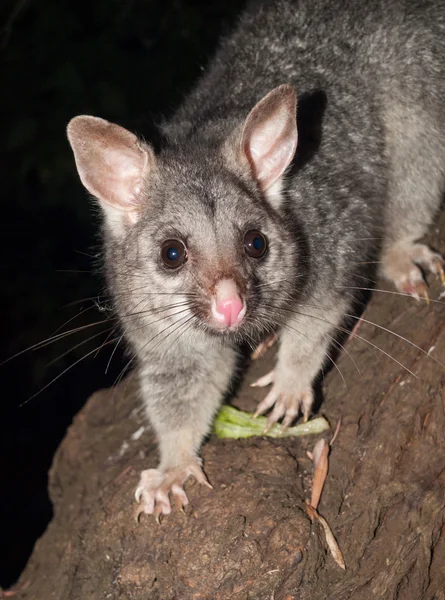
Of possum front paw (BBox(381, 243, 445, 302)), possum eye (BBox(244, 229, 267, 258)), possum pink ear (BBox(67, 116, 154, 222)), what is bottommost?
possum front paw (BBox(381, 243, 445, 302))

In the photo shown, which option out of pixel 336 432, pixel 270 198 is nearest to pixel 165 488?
pixel 336 432

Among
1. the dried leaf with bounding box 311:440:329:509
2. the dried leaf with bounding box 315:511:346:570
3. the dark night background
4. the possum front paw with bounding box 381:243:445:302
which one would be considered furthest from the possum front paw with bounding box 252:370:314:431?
the dark night background

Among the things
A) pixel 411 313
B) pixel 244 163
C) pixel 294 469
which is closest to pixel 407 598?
pixel 294 469

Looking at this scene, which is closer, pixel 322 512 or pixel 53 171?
pixel 322 512

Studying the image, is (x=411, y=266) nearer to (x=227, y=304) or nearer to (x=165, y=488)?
(x=227, y=304)

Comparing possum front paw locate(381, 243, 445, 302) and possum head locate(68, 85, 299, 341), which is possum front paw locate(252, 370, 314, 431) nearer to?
possum head locate(68, 85, 299, 341)
